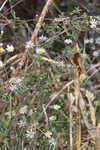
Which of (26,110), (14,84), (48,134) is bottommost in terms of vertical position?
(48,134)

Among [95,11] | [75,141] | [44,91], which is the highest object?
[95,11]

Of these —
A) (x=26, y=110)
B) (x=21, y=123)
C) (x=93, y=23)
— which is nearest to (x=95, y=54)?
(x=93, y=23)

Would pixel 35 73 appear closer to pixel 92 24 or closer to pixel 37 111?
pixel 37 111

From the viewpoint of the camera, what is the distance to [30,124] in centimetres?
145

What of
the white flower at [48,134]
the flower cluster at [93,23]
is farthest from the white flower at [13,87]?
→ the flower cluster at [93,23]

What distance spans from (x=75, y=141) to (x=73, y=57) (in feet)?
1.47

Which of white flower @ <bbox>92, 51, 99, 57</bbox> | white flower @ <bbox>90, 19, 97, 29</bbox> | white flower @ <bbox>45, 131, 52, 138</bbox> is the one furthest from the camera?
white flower @ <bbox>92, 51, 99, 57</bbox>

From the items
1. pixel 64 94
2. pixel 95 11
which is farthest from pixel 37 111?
pixel 95 11

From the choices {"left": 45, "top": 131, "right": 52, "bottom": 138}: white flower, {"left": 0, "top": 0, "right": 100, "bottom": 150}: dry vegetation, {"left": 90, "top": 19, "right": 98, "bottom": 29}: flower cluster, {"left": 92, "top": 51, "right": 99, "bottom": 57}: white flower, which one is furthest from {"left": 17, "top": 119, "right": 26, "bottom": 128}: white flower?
{"left": 92, "top": 51, "right": 99, "bottom": 57}: white flower

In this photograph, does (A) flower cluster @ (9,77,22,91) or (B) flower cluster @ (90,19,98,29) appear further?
(B) flower cluster @ (90,19,98,29)

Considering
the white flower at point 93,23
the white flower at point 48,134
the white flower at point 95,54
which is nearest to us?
the white flower at point 48,134

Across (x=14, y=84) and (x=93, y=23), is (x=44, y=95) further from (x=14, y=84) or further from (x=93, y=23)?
(x=93, y=23)

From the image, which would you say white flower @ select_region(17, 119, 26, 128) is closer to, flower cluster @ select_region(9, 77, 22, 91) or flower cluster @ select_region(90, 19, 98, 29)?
flower cluster @ select_region(9, 77, 22, 91)

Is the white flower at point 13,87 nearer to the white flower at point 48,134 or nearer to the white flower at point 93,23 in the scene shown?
the white flower at point 48,134
